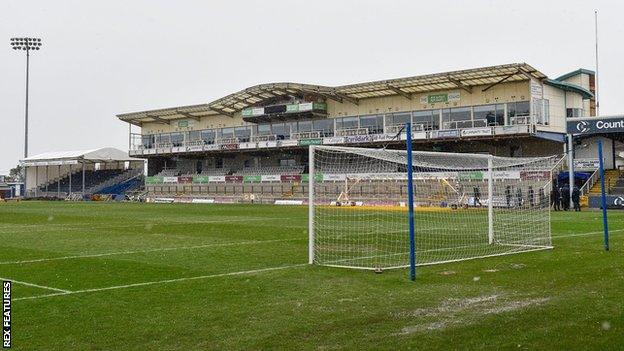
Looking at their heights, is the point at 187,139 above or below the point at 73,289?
above

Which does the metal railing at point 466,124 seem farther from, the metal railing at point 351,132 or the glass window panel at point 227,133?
the glass window panel at point 227,133

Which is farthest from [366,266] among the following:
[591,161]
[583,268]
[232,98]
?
[232,98]

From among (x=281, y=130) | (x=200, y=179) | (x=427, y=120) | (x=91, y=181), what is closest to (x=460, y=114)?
(x=427, y=120)

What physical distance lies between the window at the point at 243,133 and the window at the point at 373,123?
15.3 meters

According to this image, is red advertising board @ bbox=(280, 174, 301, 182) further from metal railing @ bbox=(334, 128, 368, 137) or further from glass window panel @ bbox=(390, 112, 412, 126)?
glass window panel @ bbox=(390, 112, 412, 126)

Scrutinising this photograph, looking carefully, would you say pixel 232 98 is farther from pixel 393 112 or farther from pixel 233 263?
pixel 233 263

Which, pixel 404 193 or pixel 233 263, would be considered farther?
pixel 404 193

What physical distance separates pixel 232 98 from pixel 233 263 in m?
54.3

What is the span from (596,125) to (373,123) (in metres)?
24.0

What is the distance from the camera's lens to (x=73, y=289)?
35.8 feet

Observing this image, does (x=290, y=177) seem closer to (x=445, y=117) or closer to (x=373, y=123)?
(x=373, y=123)

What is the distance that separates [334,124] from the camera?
64250mm

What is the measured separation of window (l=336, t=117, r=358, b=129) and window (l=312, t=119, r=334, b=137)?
2.80 feet

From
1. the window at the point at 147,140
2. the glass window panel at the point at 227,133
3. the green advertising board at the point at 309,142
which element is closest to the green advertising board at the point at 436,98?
the green advertising board at the point at 309,142
